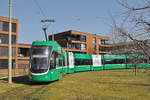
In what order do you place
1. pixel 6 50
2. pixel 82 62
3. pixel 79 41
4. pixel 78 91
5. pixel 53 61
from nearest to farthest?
pixel 78 91 < pixel 53 61 < pixel 82 62 < pixel 6 50 < pixel 79 41

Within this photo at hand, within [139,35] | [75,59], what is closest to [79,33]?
[75,59]

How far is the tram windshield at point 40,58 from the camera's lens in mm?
12875

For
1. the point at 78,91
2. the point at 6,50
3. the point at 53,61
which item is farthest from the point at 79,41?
the point at 78,91

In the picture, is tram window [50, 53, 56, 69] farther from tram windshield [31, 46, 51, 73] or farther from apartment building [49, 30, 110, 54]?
apartment building [49, 30, 110, 54]

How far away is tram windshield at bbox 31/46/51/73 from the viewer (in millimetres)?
12875

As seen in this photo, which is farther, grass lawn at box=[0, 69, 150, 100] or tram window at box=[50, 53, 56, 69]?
tram window at box=[50, 53, 56, 69]

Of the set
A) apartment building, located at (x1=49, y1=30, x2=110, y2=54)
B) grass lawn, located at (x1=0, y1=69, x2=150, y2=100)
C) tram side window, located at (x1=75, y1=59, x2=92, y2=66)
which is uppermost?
apartment building, located at (x1=49, y1=30, x2=110, y2=54)

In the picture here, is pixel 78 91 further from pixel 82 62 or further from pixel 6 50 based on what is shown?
pixel 6 50

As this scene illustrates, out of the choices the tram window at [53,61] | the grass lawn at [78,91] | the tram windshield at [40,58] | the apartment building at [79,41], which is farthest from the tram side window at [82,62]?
the apartment building at [79,41]

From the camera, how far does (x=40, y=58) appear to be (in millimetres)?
13141

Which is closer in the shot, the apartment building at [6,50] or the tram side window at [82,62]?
the tram side window at [82,62]

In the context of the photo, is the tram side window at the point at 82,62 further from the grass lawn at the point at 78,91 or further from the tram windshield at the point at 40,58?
the tram windshield at the point at 40,58

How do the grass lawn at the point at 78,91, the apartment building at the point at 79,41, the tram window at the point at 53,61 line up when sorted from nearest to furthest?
the grass lawn at the point at 78,91, the tram window at the point at 53,61, the apartment building at the point at 79,41

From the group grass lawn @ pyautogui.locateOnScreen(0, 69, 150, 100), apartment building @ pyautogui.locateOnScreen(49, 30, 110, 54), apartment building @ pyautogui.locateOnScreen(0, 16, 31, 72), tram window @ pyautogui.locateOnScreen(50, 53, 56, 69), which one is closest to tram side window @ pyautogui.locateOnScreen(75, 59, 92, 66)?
tram window @ pyautogui.locateOnScreen(50, 53, 56, 69)
